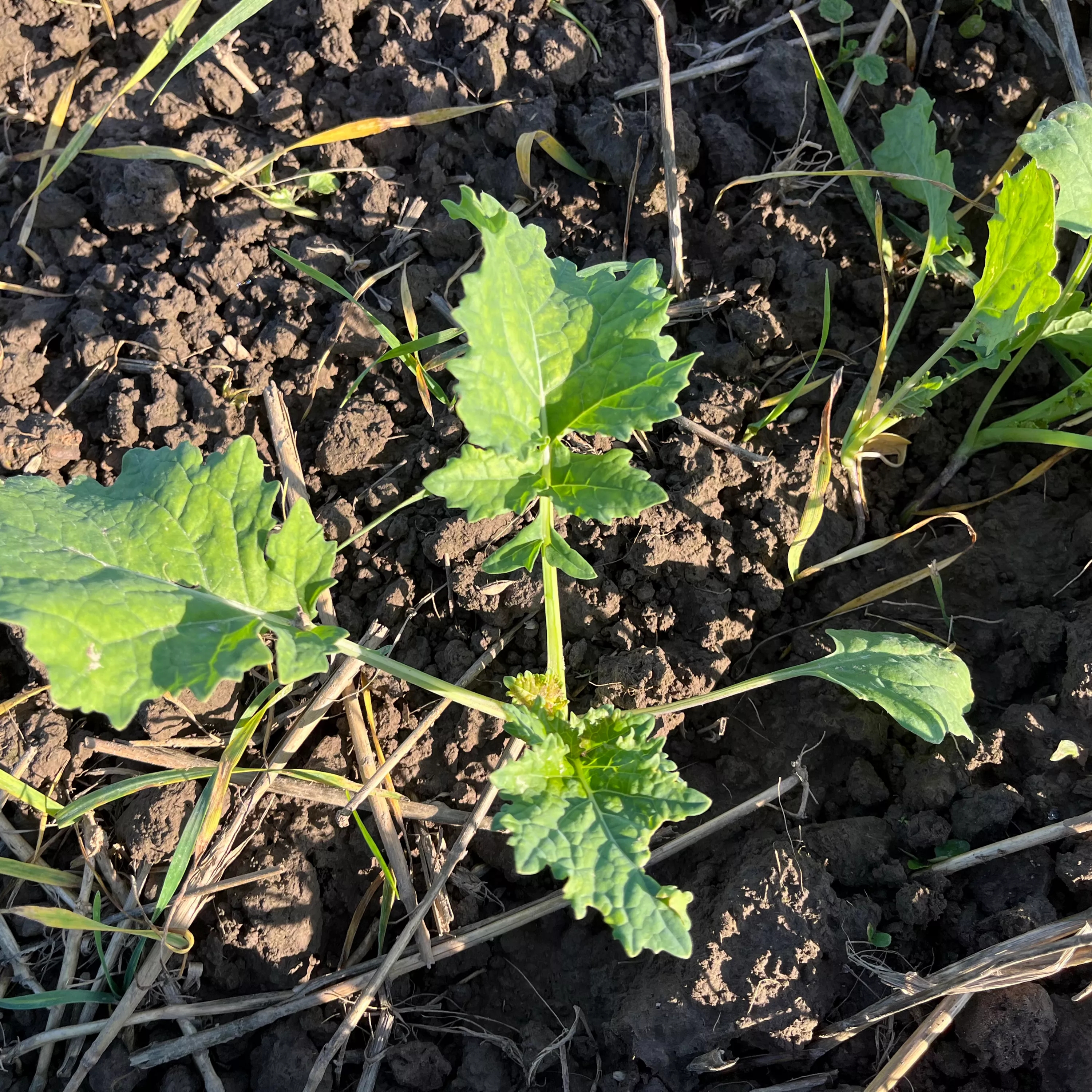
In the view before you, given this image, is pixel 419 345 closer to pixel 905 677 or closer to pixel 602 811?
pixel 602 811

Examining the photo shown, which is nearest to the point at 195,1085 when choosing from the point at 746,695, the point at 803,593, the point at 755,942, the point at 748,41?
the point at 755,942

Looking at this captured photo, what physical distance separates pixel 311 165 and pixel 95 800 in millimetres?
2055

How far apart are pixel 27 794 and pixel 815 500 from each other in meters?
2.28

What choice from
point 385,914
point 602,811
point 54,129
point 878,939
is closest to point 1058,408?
point 878,939

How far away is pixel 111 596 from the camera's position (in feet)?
6.73

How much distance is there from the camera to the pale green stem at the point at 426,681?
7.58 ft

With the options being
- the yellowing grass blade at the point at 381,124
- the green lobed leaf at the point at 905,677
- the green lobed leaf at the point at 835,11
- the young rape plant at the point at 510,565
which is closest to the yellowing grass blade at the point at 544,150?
the yellowing grass blade at the point at 381,124

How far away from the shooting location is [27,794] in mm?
2500

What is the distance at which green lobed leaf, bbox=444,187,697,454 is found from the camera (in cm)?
212

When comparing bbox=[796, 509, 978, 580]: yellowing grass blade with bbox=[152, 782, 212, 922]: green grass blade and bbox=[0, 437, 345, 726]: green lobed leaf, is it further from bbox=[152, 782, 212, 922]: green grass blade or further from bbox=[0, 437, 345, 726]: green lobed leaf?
bbox=[152, 782, 212, 922]: green grass blade

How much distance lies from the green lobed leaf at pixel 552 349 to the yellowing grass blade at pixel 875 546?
0.84 metres

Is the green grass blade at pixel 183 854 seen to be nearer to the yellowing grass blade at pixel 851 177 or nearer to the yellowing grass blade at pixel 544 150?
the yellowing grass blade at pixel 544 150

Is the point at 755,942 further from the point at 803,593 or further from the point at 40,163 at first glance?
the point at 40,163

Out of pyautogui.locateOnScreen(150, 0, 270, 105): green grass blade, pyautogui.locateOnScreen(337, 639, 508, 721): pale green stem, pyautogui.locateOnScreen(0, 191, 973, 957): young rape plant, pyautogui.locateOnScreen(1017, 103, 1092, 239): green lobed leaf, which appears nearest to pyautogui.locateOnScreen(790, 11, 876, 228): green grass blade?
pyautogui.locateOnScreen(1017, 103, 1092, 239): green lobed leaf
